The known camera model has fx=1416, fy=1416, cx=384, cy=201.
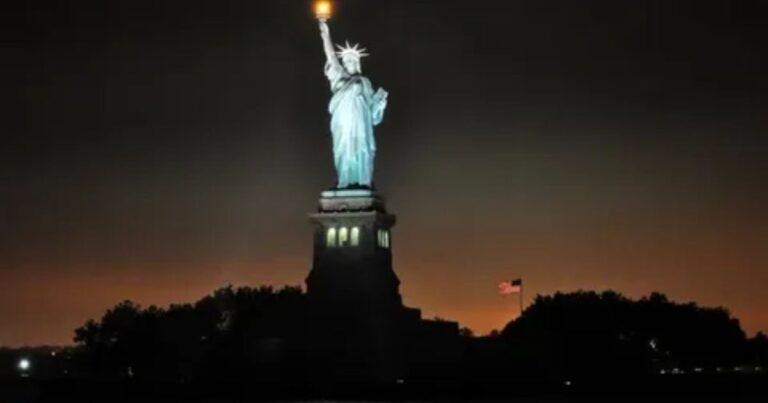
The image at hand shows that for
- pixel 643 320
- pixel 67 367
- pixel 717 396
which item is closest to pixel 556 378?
pixel 717 396

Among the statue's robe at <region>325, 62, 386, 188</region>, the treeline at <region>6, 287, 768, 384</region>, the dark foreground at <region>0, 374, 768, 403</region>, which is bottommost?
the dark foreground at <region>0, 374, 768, 403</region>

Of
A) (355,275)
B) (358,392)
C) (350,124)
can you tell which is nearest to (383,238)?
(355,275)

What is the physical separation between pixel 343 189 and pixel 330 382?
10.6 metres

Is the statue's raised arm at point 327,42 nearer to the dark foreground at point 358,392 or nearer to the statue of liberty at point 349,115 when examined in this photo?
the statue of liberty at point 349,115

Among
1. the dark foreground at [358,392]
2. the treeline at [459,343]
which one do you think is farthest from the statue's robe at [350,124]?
the dark foreground at [358,392]

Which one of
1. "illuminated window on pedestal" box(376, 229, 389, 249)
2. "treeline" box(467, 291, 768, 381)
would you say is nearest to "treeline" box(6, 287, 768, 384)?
"treeline" box(467, 291, 768, 381)

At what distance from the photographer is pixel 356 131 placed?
2633 inches

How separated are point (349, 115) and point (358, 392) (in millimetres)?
16260

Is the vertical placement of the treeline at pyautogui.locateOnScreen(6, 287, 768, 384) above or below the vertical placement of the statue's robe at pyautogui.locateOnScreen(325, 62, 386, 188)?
below

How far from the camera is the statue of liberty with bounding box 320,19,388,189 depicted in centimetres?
6644

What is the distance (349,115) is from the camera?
66750 millimetres

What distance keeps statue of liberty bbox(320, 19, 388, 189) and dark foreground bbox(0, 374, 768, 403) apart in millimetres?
12097

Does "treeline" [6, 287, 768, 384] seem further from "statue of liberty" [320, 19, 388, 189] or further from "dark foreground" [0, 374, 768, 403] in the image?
"statue of liberty" [320, 19, 388, 189]

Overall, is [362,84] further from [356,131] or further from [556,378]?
[556,378]
